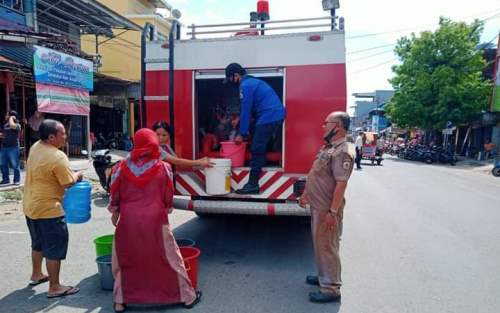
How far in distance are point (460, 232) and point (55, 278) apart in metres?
6.25

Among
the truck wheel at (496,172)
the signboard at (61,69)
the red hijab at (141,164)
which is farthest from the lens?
the truck wheel at (496,172)

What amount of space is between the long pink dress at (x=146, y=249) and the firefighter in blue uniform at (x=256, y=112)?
5.13 feet

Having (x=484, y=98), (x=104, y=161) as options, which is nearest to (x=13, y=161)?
(x=104, y=161)

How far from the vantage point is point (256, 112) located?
16.5 feet

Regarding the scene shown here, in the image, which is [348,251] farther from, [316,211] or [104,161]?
[104,161]

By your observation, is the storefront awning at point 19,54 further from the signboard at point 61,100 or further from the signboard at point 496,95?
the signboard at point 496,95

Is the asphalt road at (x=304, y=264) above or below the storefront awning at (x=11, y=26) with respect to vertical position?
below

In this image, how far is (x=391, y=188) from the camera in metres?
12.2

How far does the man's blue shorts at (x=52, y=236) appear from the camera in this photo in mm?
3807

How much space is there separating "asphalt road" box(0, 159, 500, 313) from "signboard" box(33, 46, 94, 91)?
5.90 meters

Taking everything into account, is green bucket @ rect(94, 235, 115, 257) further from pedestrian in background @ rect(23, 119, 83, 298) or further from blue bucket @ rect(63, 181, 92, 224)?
pedestrian in background @ rect(23, 119, 83, 298)

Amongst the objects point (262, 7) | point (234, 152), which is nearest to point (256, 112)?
point (234, 152)

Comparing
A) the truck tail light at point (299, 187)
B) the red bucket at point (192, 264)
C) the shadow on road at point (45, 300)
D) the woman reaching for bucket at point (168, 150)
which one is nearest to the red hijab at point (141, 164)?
the red bucket at point (192, 264)

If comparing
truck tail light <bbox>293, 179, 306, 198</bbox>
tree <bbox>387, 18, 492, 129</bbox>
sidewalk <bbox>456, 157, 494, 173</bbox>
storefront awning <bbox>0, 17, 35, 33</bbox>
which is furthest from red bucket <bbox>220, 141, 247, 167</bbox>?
tree <bbox>387, 18, 492, 129</bbox>
